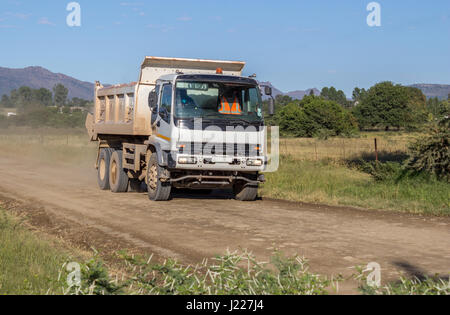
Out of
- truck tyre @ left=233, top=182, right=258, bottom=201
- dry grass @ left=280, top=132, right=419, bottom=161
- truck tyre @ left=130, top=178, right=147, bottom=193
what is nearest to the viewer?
truck tyre @ left=233, top=182, right=258, bottom=201

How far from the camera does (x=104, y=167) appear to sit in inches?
729

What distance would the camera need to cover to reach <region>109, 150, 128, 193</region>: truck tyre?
17.2 m

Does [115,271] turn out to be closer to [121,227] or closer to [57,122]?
[121,227]

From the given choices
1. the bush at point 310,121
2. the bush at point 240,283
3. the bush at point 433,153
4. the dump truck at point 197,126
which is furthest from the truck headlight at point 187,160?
the bush at point 310,121

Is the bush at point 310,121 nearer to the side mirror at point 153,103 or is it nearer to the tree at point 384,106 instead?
the tree at point 384,106

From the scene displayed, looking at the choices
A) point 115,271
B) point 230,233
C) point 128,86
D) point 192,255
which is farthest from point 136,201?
point 115,271

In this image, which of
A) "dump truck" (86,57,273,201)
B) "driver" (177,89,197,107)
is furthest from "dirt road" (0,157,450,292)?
"driver" (177,89,197,107)

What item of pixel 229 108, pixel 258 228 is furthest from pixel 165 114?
pixel 258 228

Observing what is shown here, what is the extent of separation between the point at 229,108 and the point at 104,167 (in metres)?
6.20

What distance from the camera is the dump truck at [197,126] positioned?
44.5 ft

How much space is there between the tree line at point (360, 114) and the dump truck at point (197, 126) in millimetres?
5954

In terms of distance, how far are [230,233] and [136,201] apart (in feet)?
17.6

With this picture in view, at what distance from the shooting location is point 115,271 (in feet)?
23.3

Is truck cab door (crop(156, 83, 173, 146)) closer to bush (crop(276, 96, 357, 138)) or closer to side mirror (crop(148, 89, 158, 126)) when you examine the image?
side mirror (crop(148, 89, 158, 126))
